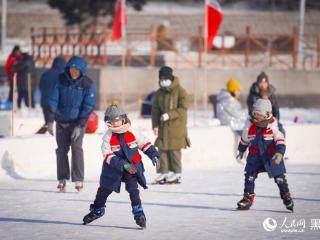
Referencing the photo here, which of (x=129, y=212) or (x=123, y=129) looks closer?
(x=123, y=129)

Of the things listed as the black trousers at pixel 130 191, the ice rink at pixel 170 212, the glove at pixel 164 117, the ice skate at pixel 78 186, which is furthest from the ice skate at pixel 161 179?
the black trousers at pixel 130 191

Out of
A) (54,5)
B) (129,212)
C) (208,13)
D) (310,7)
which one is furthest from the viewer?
(310,7)

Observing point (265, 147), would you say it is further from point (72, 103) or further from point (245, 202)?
point (72, 103)

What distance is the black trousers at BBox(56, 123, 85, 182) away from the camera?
13.4 m

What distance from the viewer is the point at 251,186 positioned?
11945 millimetres

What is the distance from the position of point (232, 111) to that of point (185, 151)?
1.42 meters

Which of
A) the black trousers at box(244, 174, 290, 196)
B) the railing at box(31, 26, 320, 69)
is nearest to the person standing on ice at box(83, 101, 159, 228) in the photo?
the black trousers at box(244, 174, 290, 196)

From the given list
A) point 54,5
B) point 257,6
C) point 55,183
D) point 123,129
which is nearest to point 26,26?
point 54,5

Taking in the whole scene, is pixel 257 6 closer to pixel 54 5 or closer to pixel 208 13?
pixel 54 5

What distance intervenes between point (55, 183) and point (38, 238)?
427 centimetres

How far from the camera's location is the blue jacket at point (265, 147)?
11.8 meters
